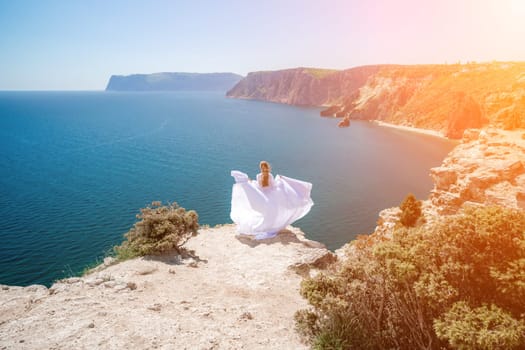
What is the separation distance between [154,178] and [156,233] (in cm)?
3334

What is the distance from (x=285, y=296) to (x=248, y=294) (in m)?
1.28

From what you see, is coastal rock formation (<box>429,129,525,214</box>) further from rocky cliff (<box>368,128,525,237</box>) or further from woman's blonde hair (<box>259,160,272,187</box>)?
woman's blonde hair (<box>259,160,272,187</box>)

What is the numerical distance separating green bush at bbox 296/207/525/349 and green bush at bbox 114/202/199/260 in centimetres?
796

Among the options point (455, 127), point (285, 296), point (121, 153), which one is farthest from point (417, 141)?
point (285, 296)

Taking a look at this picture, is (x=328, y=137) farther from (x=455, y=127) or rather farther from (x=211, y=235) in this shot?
(x=211, y=235)

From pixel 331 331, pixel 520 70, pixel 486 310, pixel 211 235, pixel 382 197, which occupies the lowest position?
pixel 382 197

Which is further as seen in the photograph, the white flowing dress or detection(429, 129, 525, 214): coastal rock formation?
detection(429, 129, 525, 214): coastal rock formation

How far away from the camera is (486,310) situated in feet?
18.9

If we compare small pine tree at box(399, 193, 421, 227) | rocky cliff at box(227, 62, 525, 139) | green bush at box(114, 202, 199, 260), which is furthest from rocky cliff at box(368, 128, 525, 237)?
rocky cliff at box(227, 62, 525, 139)

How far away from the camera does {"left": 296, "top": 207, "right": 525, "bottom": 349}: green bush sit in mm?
5723

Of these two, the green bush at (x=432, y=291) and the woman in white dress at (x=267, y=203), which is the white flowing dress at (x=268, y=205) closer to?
the woman in white dress at (x=267, y=203)

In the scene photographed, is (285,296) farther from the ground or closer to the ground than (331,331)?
closer to the ground

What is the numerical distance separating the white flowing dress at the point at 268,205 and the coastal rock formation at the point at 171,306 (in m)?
2.08

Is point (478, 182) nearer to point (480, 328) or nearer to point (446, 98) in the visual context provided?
point (480, 328)
